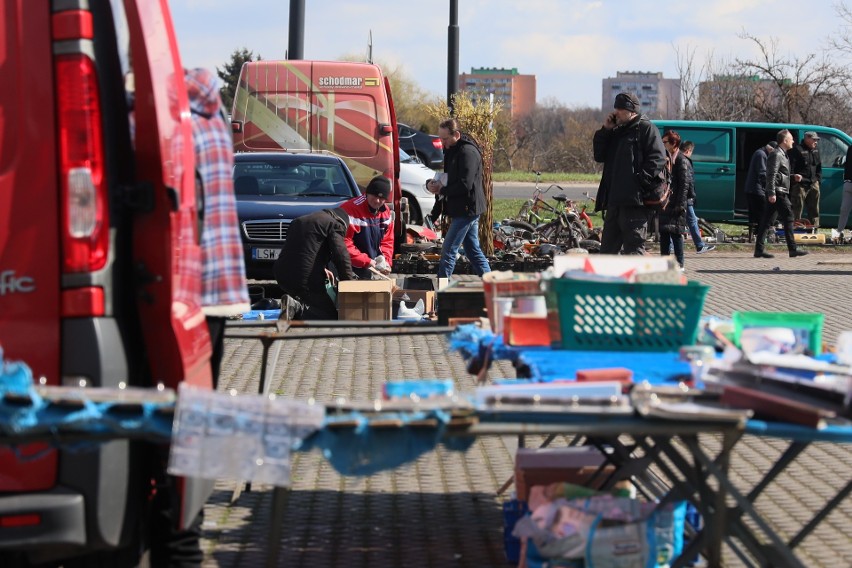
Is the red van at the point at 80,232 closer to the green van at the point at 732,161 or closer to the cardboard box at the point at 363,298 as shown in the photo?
the cardboard box at the point at 363,298

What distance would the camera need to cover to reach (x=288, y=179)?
14.8 meters

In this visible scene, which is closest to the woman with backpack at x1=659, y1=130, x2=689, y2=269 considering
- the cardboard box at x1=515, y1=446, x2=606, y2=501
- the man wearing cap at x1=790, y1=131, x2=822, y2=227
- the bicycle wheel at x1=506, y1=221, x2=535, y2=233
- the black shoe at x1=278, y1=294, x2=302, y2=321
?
the bicycle wheel at x1=506, y1=221, x2=535, y2=233

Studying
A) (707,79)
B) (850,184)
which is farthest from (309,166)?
(707,79)

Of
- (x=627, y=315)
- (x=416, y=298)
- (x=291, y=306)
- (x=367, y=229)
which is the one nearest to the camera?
(x=627, y=315)

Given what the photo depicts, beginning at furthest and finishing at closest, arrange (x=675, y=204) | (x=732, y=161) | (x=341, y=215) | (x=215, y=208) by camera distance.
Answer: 1. (x=732, y=161)
2. (x=675, y=204)
3. (x=341, y=215)
4. (x=215, y=208)

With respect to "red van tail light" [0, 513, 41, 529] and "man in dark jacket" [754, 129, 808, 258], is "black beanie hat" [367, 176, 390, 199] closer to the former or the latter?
"red van tail light" [0, 513, 41, 529]

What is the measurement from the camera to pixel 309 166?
49.5 ft

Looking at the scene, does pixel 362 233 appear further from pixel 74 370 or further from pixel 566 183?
pixel 566 183

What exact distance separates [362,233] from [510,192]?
104ft

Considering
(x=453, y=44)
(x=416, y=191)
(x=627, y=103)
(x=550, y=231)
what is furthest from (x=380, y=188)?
(x=453, y=44)

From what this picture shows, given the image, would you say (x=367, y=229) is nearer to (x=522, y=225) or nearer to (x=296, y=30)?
(x=522, y=225)

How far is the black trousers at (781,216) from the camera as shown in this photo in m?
18.3

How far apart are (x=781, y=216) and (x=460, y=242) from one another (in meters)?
7.56

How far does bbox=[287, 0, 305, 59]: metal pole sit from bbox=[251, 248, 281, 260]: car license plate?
9.35 metres
